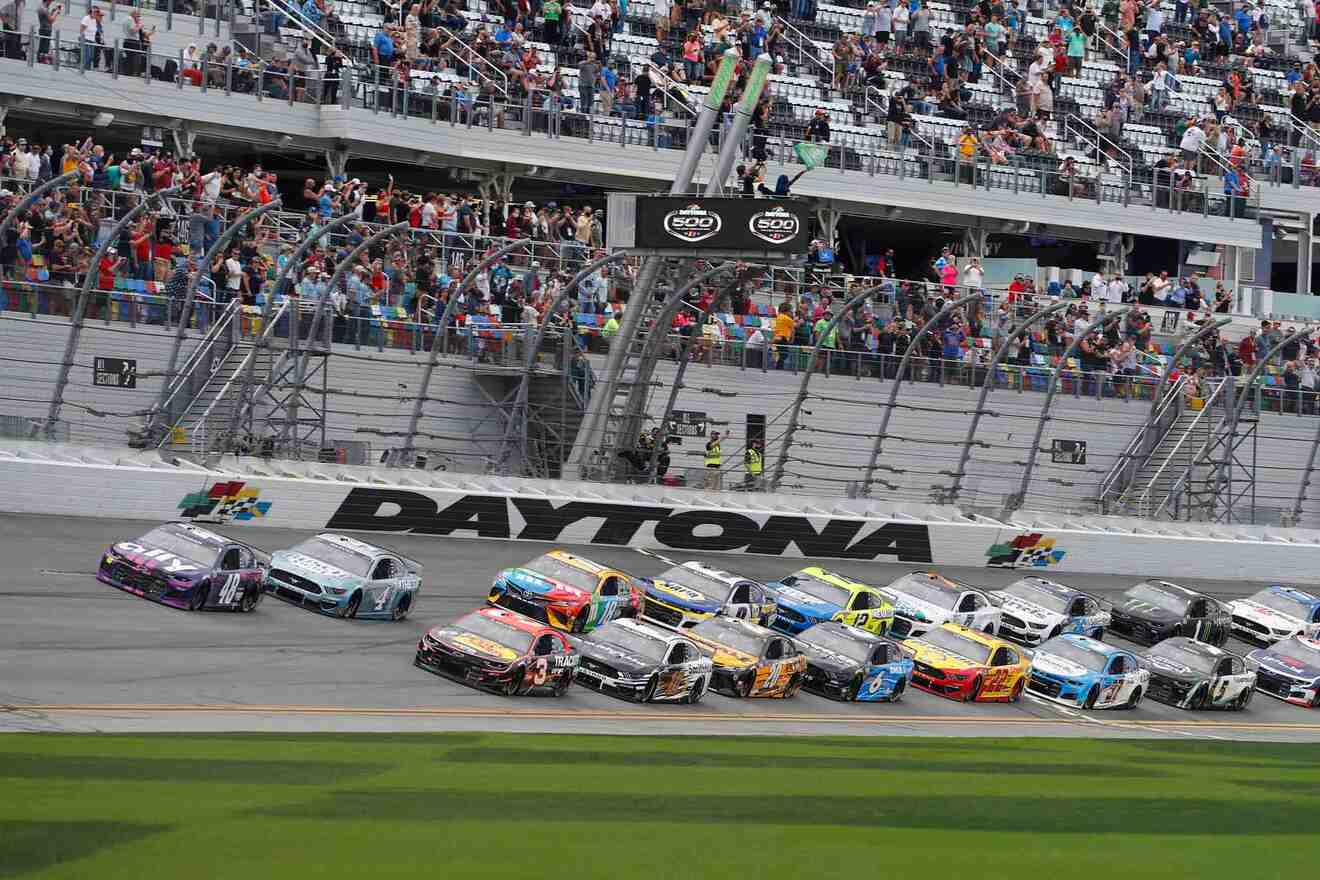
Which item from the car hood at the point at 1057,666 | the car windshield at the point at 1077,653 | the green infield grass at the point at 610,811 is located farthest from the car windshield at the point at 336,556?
the car windshield at the point at 1077,653

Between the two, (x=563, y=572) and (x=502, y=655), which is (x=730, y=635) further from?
(x=502, y=655)

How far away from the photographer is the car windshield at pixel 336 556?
30781 mm

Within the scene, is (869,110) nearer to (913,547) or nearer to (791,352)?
(791,352)

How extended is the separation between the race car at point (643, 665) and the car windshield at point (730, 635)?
99cm

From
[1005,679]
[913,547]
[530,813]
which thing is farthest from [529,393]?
[530,813]

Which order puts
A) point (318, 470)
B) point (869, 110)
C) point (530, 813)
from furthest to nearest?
point (869, 110) → point (318, 470) → point (530, 813)

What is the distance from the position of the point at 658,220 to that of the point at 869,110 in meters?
16.3

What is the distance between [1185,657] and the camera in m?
35.4

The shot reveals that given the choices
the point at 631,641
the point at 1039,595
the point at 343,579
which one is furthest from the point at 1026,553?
the point at 343,579

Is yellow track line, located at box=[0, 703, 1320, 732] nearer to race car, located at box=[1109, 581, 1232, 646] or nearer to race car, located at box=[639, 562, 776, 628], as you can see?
race car, located at box=[639, 562, 776, 628]

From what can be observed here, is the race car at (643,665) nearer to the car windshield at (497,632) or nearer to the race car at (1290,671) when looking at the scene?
the car windshield at (497,632)

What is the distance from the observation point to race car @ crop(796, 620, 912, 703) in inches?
1206

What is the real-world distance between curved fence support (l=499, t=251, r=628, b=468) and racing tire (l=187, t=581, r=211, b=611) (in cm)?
907

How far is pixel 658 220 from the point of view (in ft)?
123
